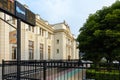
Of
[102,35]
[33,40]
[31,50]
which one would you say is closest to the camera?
[102,35]

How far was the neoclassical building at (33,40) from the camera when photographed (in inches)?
781

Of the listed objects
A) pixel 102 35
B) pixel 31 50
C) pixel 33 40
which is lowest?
pixel 31 50

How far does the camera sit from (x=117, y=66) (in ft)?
19.8

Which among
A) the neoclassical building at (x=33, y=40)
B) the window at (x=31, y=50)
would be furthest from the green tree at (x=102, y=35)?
the window at (x=31, y=50)

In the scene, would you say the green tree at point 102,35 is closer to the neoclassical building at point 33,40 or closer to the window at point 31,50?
the neoclassical building at point 33,40

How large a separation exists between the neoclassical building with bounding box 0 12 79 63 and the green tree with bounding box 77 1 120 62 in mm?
6803

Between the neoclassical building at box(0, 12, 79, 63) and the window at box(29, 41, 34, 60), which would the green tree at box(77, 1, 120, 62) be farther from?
the window at box(29, 41, 34, 60)

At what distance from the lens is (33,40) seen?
1182 inches

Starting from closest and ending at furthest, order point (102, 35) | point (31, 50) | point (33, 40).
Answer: point (102, 35) → point (31, 50) → point (33, 40)

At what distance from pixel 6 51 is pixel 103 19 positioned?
929cm

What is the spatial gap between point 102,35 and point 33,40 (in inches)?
502

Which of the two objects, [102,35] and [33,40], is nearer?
[102,35]

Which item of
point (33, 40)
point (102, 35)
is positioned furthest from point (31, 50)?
point (102, 35)

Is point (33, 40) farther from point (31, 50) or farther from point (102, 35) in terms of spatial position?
point (102, 35)
